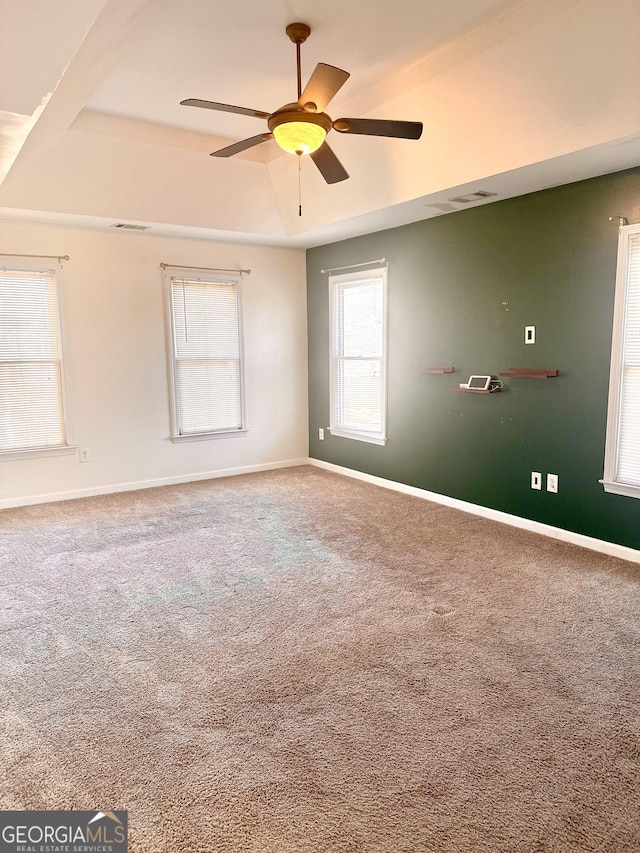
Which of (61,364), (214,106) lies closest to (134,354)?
(61,364)

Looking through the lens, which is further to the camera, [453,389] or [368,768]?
[453,389]

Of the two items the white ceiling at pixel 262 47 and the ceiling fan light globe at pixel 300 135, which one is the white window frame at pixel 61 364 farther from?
the ceiling fan light globe at pixel 300 135

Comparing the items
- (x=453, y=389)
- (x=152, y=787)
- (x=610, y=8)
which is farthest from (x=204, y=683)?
(x=610, y=8)

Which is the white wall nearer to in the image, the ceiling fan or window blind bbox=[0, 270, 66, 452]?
window blind bbox=[0, 270, 66, 452]

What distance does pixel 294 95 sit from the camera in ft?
12.6

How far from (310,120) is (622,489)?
2.86m

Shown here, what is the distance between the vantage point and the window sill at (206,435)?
572 cm

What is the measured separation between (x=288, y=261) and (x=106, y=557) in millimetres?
3743

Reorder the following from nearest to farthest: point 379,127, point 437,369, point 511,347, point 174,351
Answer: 1. point 379,127
2. point 511,347
3. point 437,369
4. point 174,351

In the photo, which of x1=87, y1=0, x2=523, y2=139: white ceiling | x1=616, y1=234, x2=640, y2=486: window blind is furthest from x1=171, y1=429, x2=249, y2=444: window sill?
x1=616, y1=234, x2=640, y2=486: window blind

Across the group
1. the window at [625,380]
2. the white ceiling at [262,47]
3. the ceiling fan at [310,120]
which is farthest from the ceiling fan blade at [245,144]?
the window at [625,380]

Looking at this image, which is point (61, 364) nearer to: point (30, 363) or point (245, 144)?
point (30, 363)

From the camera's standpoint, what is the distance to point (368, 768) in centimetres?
189

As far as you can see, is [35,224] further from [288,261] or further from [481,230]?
[481,230]
